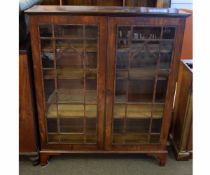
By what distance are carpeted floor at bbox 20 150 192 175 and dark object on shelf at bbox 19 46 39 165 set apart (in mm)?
112

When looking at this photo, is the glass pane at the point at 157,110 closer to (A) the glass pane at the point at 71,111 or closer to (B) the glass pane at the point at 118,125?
(B) the glass pane at the point at 118,125

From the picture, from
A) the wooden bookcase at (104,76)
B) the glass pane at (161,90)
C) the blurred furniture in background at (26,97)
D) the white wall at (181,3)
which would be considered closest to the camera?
the wooden bookcase at (104,76)

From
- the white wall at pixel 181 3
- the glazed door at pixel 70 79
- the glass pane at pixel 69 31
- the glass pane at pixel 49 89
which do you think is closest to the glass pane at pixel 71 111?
the glazed door at pixel 70 79

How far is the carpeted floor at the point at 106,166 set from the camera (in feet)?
5.98

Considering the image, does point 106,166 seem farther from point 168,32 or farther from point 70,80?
point 168,32

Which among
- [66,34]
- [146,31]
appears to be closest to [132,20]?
[146,31]

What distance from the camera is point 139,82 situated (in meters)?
1.69

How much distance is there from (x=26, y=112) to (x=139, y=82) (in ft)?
2.80

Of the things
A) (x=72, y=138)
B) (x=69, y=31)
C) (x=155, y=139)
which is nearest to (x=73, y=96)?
(x=72, y=138)

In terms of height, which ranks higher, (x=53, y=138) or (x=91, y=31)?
(x=91, y=31)

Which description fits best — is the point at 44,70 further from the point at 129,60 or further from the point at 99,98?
the point at 129,60

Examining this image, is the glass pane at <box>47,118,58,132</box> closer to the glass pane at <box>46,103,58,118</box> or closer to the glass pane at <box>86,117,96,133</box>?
the glass pane at <box>46,103,58,118</box>

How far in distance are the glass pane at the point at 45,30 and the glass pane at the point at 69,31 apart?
4 cm

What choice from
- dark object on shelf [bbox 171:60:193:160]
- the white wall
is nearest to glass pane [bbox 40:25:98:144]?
dark object on shelf [bbox 171:60:193:160]
